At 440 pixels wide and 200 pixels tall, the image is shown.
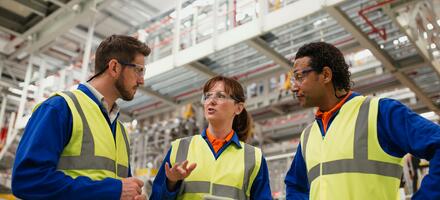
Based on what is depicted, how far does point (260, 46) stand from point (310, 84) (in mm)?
3381

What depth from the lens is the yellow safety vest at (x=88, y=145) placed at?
1.92m

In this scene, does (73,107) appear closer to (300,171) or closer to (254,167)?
(254,167)

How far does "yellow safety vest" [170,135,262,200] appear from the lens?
2445mm

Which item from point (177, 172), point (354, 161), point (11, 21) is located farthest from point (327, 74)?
point (11, 21)

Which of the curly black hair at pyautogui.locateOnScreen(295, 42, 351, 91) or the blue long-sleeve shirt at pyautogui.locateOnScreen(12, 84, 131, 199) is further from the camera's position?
the curly black hair at pyautogui.locateOnScreen(295, 42, 351, 91)

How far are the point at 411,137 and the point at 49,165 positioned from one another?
1.57m

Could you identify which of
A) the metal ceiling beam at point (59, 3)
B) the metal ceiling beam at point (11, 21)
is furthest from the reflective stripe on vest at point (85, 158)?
the metal ceiling beam at point (11, 21)

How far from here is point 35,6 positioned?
6727 millimetres

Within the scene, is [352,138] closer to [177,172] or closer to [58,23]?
[177,172]

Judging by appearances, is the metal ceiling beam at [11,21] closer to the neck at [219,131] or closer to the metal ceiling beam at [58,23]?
the metal ceiling beam at [58,23]

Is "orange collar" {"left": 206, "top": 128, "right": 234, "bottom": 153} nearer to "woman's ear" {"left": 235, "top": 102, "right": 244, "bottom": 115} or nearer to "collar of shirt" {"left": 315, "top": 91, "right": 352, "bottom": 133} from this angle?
"woman's ear" {"left": 235, "top": 102, "right": 244, "bottom": 115}

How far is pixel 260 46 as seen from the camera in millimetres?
5613

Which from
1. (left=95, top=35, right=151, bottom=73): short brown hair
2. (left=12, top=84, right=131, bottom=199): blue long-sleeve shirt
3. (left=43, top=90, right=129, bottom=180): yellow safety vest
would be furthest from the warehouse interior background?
(left=12, top=84, right=131, bottom=199): blue long-sleeve shirt

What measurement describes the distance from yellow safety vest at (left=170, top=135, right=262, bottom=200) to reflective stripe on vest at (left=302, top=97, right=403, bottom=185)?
58 cm
